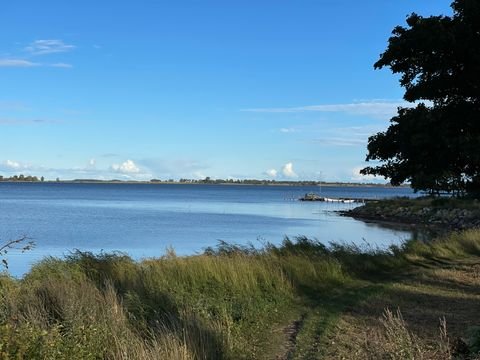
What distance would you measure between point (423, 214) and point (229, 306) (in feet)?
185

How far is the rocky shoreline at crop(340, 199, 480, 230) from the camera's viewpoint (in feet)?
162

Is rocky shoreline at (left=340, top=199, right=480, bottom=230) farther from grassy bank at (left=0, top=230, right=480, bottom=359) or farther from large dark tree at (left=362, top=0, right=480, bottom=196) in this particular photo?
grassy bank at (left=0, top=230, right=480, bottom=359)

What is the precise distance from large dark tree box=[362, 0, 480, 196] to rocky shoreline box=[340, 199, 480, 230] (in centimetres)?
2866

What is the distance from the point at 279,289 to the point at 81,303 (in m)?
4.90

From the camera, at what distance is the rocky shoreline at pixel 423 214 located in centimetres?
4944

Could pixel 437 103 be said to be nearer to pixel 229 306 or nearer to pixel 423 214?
pixel 229 306

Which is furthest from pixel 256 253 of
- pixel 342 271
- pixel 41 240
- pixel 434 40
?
pixel 41 240

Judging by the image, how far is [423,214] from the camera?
62344 mm

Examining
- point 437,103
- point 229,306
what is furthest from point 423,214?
point 229,306

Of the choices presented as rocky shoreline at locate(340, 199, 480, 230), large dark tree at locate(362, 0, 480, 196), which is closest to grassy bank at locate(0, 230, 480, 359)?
large dark tree at locate(362, 0, 480, 196)

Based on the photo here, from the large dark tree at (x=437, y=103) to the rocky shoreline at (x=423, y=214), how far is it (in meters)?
28.7

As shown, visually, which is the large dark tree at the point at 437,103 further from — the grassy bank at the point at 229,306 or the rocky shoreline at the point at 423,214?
the rocky shoreline at the point at 423,214

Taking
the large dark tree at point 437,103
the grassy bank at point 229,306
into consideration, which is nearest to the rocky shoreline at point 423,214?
the large dark tree at point 437,103

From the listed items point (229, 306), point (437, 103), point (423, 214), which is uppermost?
point (437, 103)
